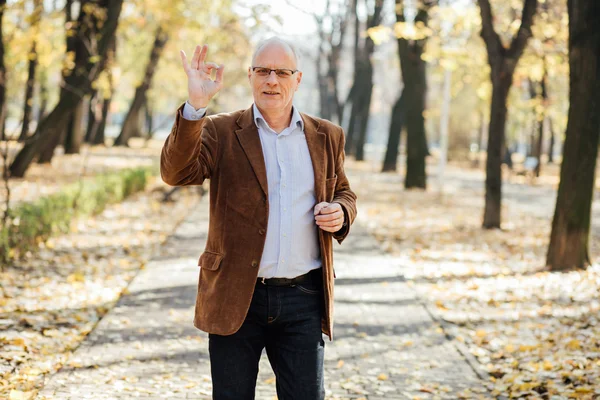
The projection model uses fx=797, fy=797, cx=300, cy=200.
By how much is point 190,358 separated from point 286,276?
3.21m

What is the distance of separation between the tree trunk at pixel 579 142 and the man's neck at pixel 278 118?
23.7ft

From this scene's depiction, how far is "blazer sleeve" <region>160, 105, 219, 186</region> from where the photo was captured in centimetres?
312

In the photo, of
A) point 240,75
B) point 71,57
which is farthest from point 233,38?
point 71,57

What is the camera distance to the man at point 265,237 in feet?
11.0

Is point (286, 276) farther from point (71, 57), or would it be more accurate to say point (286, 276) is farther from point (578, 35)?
point (71, 57)

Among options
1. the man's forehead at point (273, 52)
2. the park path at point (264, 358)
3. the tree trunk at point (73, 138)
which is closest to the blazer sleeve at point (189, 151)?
the man's forehead at point (273, 52)

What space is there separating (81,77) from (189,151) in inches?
590

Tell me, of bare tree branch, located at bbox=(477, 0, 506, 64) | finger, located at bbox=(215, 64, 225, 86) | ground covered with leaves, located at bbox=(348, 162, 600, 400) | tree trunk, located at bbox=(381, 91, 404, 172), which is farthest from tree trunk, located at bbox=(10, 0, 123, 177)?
tree trunk, located at bbox=(381, 91, 404, 172)

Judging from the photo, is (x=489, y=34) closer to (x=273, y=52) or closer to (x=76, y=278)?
(x=76, y=278)

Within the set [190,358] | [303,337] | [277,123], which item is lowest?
[190,358]

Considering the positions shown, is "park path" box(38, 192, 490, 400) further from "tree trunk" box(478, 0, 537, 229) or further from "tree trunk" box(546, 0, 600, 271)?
"tree trunk" box(478, 0, 537, 229)

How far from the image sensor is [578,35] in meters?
9.81

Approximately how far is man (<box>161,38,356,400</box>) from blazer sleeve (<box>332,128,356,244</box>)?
2 centimetres

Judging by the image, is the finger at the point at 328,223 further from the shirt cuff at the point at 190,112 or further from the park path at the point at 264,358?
the park path at the point at 264,358
